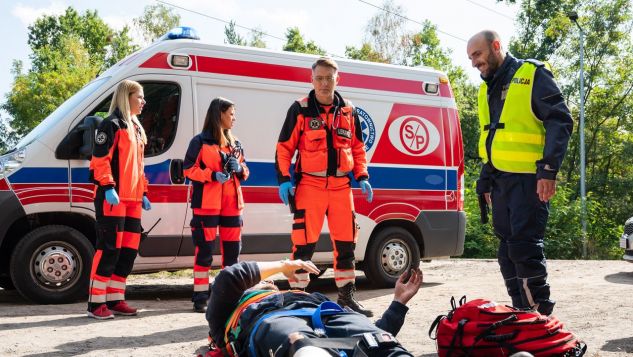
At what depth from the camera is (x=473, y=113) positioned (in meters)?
36.9

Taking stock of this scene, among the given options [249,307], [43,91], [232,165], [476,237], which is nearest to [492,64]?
[249,307]

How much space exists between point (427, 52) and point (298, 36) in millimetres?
10862

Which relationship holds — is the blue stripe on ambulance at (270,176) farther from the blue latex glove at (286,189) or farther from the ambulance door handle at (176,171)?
the blue latex glove at (286,189)

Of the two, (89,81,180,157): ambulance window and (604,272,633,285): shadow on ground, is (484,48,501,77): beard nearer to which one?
(89,81,180,157): ambulance window

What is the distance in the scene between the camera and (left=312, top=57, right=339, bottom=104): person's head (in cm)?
561

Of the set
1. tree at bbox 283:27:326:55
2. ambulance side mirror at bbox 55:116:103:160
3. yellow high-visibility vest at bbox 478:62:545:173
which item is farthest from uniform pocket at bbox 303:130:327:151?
tree at bbox 283:27:326:55

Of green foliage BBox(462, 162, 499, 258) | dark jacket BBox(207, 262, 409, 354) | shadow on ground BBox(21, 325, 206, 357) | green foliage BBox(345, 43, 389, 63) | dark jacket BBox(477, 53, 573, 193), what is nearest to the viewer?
dark jacket BBox(207, 262, 409, 354)

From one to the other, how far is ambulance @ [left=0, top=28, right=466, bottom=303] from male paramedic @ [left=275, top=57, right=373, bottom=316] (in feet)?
5.27

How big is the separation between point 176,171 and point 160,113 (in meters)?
0.59

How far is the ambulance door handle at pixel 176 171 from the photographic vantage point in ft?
22.5

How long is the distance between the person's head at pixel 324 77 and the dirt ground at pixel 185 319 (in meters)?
1.92

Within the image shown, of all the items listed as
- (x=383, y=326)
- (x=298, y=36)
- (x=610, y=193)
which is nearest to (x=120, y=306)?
(x=383, y=326)

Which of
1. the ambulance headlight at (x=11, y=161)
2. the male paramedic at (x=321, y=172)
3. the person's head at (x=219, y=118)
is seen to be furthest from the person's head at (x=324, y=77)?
the ambulance headlight at (x=11, y=161)

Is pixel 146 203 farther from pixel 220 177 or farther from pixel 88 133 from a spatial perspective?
pixel 88 133
